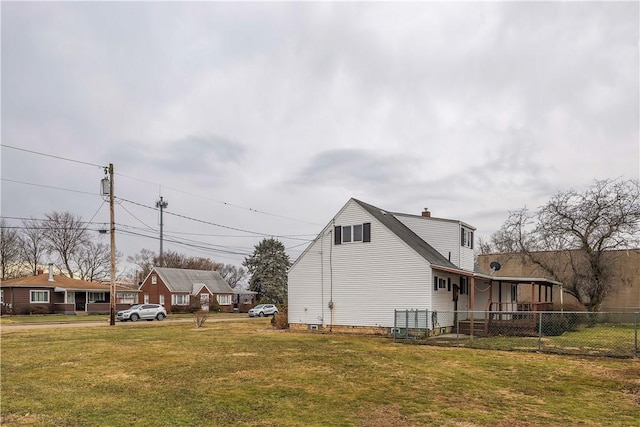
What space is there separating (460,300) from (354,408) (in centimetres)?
2113

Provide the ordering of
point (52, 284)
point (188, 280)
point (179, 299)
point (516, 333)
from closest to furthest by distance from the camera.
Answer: point (516, 333) < point (52, 284) < point (179, 299) < point (188, 280)

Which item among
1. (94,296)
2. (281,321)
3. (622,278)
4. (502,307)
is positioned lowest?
(94,296)

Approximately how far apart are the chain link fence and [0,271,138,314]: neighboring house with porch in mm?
43945

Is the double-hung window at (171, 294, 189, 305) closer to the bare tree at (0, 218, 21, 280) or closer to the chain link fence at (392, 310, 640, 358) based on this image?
the bare tree at (0, 218, 21, 280)

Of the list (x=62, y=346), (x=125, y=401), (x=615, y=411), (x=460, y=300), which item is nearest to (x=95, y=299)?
(x=62, y=346)

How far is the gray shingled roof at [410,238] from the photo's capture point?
2494 cm

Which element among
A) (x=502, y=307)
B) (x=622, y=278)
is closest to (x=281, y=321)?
(x=502, y=307)

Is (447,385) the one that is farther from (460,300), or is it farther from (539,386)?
(460,300)

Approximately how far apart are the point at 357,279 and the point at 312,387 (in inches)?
615

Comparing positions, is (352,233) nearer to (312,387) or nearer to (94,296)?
(312,387)

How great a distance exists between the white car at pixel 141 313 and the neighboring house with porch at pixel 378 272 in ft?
59.2

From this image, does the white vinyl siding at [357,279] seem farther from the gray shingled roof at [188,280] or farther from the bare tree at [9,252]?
the bare tree at [9,252]

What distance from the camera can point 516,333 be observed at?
23047mm

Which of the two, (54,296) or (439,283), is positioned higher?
(439,283)
